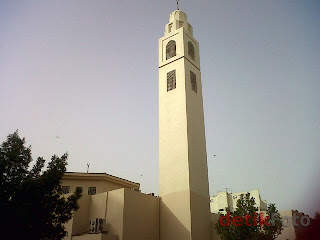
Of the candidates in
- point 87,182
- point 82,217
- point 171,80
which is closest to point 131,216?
point 82,217

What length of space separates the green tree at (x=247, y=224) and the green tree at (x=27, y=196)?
10447 millimetres

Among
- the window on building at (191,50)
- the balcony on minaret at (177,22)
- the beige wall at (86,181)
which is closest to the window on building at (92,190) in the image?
the beige wall at (86,181)

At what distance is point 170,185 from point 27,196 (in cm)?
1187

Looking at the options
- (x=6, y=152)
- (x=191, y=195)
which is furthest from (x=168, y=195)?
(x=6, y=152)

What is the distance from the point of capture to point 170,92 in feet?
86.6

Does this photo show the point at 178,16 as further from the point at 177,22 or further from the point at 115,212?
the point at 115,212

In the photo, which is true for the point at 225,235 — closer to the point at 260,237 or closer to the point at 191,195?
the point at 260,237

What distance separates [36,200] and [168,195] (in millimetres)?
11324

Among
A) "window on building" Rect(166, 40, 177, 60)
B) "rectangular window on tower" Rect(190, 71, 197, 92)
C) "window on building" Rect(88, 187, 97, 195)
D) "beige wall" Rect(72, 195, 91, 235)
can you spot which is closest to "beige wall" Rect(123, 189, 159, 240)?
"beige wall" Rect(72, 195, 91, 235)

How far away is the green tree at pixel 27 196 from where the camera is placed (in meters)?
12.8

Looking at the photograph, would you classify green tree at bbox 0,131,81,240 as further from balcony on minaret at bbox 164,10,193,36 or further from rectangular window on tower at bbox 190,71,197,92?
balcony on minaret at bbox 164,10,193,36

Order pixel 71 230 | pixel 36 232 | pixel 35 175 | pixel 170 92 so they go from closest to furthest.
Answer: pixel 36 232 < pixel 35 175 < pixel 71 230 < pixel 170 92

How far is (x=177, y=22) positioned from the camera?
1193 inches

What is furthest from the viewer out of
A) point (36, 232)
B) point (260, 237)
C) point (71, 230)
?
point (71, 230)
